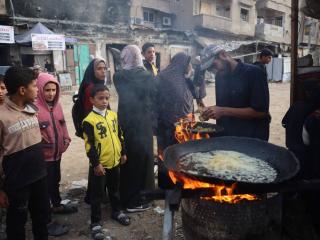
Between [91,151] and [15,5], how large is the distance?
686 inches

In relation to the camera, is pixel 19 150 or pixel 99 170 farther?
pixel 99 170

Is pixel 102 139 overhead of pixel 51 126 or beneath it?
beneath

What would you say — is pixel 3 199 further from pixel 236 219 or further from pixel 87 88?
pixel 236 219

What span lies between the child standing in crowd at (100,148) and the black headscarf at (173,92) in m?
1.12

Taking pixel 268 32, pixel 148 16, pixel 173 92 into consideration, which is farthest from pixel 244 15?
pixel 173 92

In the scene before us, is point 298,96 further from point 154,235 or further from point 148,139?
point 154,235

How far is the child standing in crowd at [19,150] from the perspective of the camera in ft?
9.22

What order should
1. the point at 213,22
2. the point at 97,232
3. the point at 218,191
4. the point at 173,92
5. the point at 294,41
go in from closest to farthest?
the point at 218,191
the point at 97,232
the point at 294,41
the point at 173,92
the point at 213,22

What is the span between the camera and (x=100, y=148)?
367 cm

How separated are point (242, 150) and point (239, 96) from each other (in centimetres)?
69

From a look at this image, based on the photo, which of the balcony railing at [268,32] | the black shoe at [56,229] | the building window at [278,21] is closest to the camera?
the black shoe at [56,229]

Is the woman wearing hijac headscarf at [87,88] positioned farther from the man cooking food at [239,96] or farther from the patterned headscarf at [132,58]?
the man cooking food at [239,96]

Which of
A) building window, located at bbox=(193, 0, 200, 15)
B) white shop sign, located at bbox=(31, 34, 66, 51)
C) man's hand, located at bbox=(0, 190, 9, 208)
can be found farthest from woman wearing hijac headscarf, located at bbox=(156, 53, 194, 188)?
building window, located at bbox=(193, 0, 200, 15)

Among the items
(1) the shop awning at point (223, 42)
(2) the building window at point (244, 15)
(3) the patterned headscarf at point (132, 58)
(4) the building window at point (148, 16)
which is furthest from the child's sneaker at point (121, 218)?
(2) the building window at point (244, 15)
